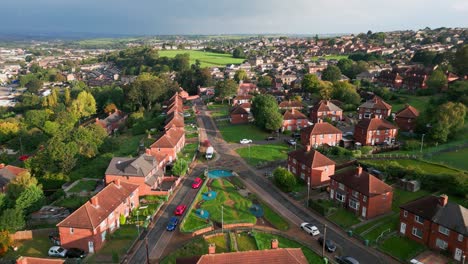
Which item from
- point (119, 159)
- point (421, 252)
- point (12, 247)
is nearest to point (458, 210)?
point (421, 252)

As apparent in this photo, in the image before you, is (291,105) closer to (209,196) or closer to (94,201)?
(209,196)

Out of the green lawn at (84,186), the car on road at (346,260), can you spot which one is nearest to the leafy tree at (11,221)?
the green lawn at (84,186)

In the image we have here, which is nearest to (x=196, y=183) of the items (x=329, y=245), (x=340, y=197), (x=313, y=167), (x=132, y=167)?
(x=132, y=167)

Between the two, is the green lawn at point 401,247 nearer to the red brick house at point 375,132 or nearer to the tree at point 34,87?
the red brick house at point 375,132

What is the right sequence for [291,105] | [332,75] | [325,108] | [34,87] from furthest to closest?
[34,87] < [332,75] < [291,105] < [325,108]

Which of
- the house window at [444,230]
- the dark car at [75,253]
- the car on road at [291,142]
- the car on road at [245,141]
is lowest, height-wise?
the dark car at [75,253]

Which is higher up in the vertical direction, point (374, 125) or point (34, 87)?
point (374, 125)

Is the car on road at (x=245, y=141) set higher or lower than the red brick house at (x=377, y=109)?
lower
